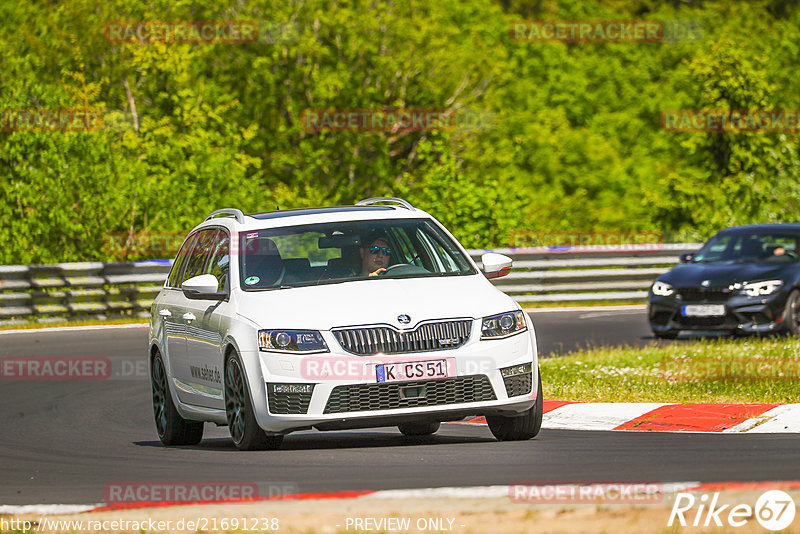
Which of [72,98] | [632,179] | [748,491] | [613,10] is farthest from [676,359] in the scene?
[613,10]

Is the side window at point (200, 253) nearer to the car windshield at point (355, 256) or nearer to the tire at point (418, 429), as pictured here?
the car windshield at point (355, 256)

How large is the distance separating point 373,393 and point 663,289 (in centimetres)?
1010

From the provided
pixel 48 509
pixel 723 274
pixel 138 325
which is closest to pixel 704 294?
pixel 723 274

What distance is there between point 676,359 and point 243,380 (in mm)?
6763

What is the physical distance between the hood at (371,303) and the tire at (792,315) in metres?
8.83

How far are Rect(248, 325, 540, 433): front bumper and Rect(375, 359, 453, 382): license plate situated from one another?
0.10ft

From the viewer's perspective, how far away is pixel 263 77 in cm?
4016

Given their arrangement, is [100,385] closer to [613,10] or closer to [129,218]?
[129,218]
